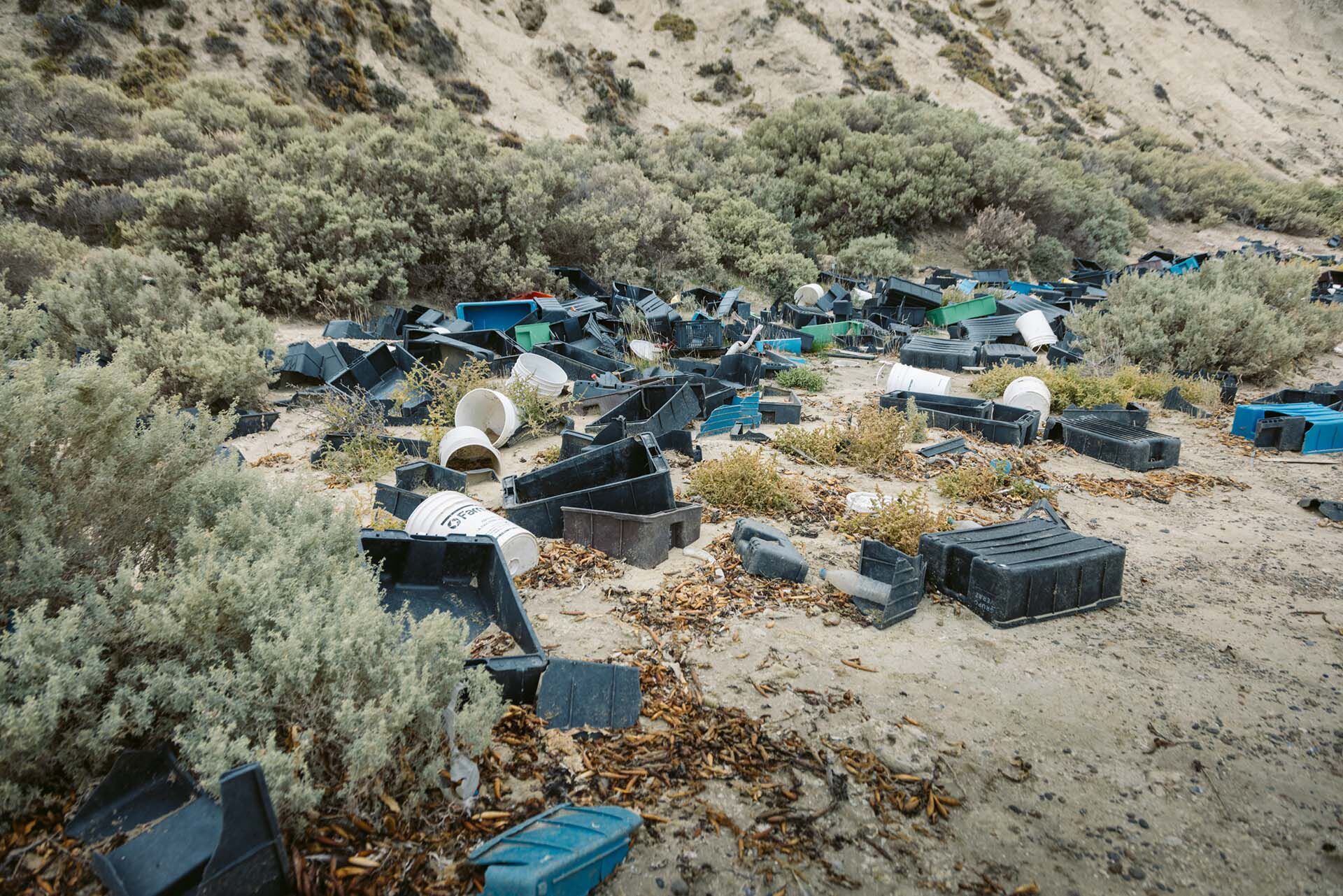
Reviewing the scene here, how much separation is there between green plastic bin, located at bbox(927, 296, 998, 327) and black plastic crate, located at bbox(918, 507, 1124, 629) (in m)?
8.11

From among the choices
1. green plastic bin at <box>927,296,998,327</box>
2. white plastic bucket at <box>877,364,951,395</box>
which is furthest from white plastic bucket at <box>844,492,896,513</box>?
green plastic bin at <box>927,296,998,327</box>

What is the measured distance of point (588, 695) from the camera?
2584 millimetres

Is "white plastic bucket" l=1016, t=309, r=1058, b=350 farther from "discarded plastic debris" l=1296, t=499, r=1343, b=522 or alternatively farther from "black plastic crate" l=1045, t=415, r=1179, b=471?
"discarded plastic debris" l=1296, t=499, r=1343, b=522

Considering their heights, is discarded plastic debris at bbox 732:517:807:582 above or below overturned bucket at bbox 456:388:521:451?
below

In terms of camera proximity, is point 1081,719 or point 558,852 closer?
point 558,852

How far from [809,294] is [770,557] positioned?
932 centimetres

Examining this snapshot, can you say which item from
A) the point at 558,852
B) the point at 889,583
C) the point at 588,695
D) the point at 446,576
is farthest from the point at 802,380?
the point at 558,852

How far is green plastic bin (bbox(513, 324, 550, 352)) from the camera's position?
27.9 feet

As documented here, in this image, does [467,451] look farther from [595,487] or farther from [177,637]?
[177,637]

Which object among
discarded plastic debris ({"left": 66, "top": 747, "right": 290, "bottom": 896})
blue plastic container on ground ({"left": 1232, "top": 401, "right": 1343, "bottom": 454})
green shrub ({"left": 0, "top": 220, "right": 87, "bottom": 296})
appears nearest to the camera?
discarded plastic debris ({"left": 66, "top": 747, "right": 290, "bottom": 896})

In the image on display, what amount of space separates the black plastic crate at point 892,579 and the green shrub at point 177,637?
6.61ft

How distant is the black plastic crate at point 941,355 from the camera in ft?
30.2

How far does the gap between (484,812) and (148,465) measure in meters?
1.93

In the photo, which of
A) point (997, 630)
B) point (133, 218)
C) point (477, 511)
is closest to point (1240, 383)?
point (997, 630)
